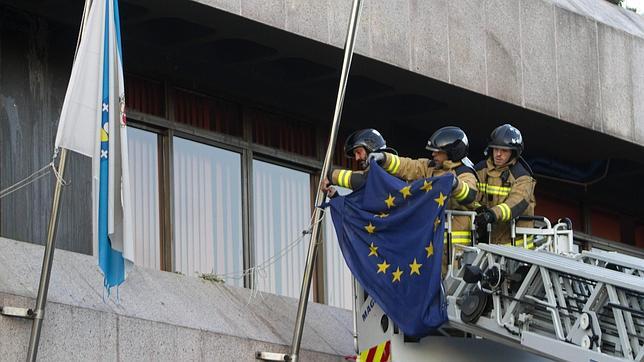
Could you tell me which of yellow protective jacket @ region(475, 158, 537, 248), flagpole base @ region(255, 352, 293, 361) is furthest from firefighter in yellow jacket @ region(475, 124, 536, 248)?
flagpole base @ region(255, 352, 293, 361)

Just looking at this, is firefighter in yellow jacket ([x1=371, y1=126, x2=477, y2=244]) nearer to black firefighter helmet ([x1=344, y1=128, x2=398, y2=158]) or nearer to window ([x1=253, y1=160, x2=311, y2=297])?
black firefighter helmet ([x1=344, y1=128, x2=398, y2=158])

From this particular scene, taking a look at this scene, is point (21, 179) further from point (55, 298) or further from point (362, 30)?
point (362, 30)

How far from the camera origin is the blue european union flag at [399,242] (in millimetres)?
14875

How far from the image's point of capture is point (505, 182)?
Answer: 1594 centimetres

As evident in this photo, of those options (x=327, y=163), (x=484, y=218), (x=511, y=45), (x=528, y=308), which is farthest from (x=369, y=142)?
(x=511, y=45)

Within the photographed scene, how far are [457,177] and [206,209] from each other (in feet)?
13.2

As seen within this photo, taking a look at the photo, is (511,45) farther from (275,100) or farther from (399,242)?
(399,242)

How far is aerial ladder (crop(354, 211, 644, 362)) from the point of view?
12969 millimetres

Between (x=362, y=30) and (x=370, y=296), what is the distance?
11.9ft

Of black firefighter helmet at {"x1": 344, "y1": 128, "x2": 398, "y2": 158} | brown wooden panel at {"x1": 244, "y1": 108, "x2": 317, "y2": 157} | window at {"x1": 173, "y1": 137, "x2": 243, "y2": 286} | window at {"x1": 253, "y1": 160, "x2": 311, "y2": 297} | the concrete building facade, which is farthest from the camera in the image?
brown wooden panel at {"x1": 244, "y1": 108, "x2": 317, "y2": 157}

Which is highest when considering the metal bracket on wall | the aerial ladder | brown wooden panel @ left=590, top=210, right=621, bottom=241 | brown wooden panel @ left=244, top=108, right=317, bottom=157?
brown wooden panel @ left=590, top=210, right=621, bottom=241

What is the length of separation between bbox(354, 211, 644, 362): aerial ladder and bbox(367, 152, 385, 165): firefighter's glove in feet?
3.37

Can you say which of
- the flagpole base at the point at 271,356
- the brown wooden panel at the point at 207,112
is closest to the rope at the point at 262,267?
the brown wooden panel at the point at 207,112

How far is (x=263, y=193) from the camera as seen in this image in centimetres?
1930
